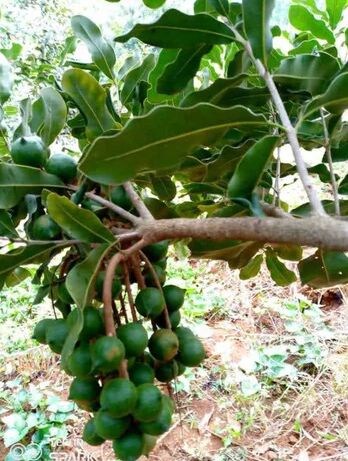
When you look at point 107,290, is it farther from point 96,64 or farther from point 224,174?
point 96,64

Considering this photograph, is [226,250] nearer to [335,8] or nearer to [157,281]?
[157,281]

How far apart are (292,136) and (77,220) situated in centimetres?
26

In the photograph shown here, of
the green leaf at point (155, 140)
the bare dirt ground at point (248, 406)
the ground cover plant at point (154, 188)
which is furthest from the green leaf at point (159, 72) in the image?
the bare dirt ground at point (248, 406)

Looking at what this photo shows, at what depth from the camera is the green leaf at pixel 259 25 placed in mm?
616

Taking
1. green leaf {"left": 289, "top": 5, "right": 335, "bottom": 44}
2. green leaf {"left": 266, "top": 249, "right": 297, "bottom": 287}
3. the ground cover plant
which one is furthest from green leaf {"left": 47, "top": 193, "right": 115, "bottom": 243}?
green leaf {"left": 289, "top": 5, "right": 335, "bottom": 44}

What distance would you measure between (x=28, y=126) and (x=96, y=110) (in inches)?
5.8

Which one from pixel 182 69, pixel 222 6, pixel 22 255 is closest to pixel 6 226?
pixel 22 255

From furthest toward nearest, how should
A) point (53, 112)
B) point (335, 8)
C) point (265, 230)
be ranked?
point (335, 8) < point (53, 112) < point (265, 230)

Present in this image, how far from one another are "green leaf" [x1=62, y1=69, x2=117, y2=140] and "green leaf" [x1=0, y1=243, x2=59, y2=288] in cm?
16

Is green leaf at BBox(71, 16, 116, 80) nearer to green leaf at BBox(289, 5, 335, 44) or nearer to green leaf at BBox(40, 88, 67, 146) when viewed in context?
green leaf at BBox(40, 88, 67, 146)

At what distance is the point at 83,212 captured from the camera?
0.57 meters

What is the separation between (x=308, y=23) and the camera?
92 cm

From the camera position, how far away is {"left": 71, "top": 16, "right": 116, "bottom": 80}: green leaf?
0.85 meters

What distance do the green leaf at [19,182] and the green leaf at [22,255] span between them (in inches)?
2.3
